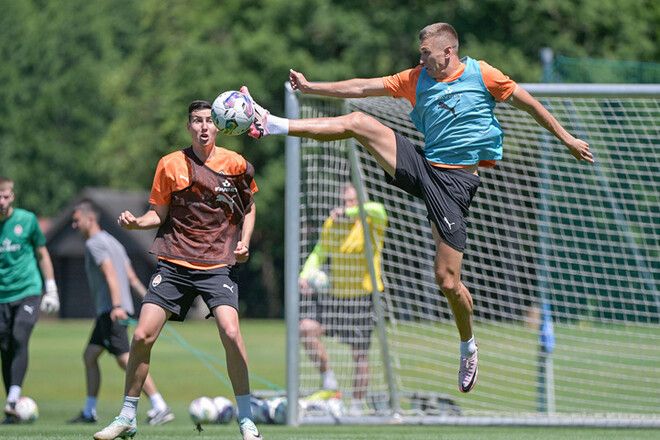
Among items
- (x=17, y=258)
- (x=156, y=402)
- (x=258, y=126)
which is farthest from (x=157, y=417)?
(x=258, y=126)

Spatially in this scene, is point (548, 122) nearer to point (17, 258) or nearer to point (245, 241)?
point (245, 241)

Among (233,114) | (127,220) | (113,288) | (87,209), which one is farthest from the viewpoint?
(87,209)

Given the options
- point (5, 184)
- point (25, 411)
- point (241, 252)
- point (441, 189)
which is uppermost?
point (5, 184)

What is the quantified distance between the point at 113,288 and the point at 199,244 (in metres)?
3.21

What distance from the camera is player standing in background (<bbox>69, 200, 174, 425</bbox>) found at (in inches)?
368

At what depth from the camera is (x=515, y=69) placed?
28297 millimetres

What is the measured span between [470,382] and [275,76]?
27.4 metres

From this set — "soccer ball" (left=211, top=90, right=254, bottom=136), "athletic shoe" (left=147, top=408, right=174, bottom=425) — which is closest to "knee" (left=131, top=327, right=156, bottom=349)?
"soccer ball" (left=211, top=90, right=254, bottom=136)

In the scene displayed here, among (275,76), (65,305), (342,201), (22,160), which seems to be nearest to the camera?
(342,201)

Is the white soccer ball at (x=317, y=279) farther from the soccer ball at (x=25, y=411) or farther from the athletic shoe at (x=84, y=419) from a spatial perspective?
the soccer ball at (x=25, y=411)

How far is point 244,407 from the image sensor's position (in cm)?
638

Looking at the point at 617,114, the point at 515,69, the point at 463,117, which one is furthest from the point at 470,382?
the point at 515,69

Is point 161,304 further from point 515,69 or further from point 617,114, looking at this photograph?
point 515,69

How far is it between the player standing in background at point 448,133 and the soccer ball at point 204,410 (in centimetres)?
307
